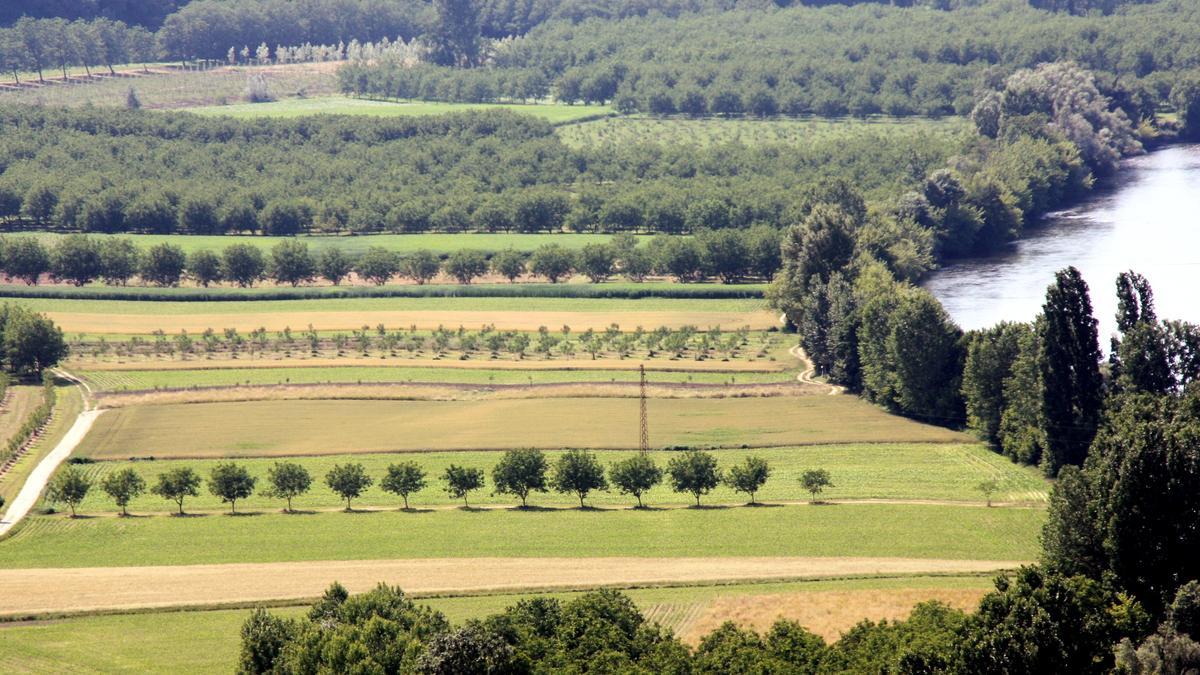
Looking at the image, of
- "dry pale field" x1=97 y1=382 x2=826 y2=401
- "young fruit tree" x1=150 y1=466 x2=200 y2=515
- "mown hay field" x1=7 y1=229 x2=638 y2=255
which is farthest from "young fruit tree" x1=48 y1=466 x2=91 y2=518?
"mown hay field" x1=7 y1=229 x2=638 y2=255

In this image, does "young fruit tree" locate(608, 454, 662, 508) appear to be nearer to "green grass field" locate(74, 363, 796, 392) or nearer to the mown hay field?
"green grass field" locate(74, 363, 796, 392)

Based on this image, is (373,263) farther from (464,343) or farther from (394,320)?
(464,343)

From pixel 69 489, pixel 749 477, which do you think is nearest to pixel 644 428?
pixel 749 477

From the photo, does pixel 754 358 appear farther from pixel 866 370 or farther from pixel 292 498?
pixel 292 498

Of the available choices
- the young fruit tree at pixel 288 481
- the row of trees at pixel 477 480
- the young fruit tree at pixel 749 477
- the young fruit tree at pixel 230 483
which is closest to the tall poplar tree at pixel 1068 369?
the row of trees at pixel 477 480

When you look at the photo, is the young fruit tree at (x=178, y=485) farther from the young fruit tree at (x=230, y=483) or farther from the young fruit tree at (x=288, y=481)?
the young fruit tree at (x=288, y=481)

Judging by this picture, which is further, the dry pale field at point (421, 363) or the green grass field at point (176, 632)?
the dry pale field at point (421, 363)
